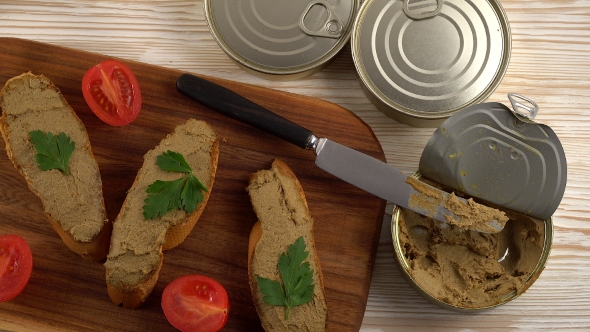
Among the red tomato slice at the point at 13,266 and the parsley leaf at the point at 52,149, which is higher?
the parsley leaf at the point at 52,149

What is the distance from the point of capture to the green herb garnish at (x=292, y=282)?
9.32 ft

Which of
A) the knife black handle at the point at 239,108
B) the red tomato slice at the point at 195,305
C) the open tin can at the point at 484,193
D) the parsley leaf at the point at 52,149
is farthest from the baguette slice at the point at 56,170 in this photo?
the open tin can at the point at 484,193

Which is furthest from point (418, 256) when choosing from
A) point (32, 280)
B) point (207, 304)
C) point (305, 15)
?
point (32, 280)

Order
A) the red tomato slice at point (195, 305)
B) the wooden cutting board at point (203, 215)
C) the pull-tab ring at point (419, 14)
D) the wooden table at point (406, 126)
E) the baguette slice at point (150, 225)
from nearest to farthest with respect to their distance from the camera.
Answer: the red tomato slice at point (195, 305) → the baguette slice at point (150, 225) → the wooden cutting board at point (203, 215) → the pull-tab ring at point (419, 14) → the wooden table at point (406, 126)

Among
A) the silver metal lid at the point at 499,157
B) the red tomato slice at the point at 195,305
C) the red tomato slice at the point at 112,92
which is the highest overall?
the silver metal lid at the point at 499,157

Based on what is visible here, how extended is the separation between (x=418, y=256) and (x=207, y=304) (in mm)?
1210

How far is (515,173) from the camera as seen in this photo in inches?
117

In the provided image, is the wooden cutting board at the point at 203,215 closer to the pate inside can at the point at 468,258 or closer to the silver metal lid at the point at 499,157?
the pate inside can at the point at 468,258

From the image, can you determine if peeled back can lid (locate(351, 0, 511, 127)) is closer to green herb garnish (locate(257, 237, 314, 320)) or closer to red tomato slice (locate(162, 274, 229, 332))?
green herb garnish (locate(257, 237, 314, 320))

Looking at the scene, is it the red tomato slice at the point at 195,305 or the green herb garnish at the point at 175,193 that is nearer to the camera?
the red tomato slice at the point at 195,305

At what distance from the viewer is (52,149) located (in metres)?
2.98

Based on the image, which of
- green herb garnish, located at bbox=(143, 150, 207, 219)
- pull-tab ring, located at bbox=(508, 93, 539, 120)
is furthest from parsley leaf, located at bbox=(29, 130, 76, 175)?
pull-tab ring, located at bbox=(508, 93, 539, 120)

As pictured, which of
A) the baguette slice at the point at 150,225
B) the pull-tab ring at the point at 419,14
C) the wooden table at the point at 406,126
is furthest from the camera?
the wooden table at the point at 406,126

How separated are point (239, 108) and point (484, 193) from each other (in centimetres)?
150
